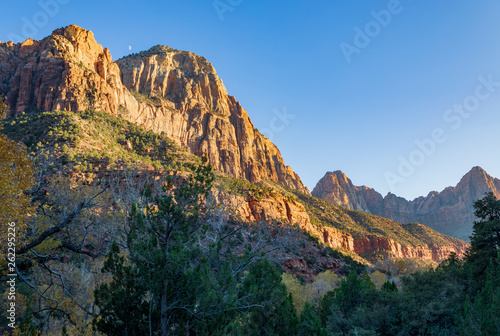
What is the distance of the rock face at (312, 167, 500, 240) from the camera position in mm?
156000

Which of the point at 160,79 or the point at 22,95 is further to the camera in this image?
the point at 160,79

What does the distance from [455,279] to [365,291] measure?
10.3m

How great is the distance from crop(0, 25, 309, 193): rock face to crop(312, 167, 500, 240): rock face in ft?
130

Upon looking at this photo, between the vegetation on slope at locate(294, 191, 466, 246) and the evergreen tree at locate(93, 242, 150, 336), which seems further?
the vegetation on slope at locate(294, 191, 466, 246)

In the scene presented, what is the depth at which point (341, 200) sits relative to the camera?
163 meters

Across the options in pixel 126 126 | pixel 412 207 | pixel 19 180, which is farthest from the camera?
pixel 412 207

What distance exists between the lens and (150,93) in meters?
98.2

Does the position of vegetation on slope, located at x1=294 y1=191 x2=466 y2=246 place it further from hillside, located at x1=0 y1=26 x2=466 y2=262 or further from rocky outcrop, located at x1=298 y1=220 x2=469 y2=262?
rocky outcrop, located at x1=298 y1=220 x2=469 y2=262

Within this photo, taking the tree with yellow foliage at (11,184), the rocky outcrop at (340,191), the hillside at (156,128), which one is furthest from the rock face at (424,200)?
the tree with yellow foliage at (11,184)

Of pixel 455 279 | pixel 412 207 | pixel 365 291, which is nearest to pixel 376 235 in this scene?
pixel 455 279

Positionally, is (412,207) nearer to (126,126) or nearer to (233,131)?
(233,131)

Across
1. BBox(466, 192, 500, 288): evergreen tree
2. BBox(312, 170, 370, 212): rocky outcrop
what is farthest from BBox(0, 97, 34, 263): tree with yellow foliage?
BBox(312, 170, 370, 212): rocky outcrop

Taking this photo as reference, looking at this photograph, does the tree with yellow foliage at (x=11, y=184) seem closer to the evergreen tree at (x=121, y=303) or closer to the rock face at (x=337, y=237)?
the evergreen tree at (x=121, y=303)

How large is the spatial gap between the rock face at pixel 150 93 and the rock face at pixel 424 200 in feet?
130
